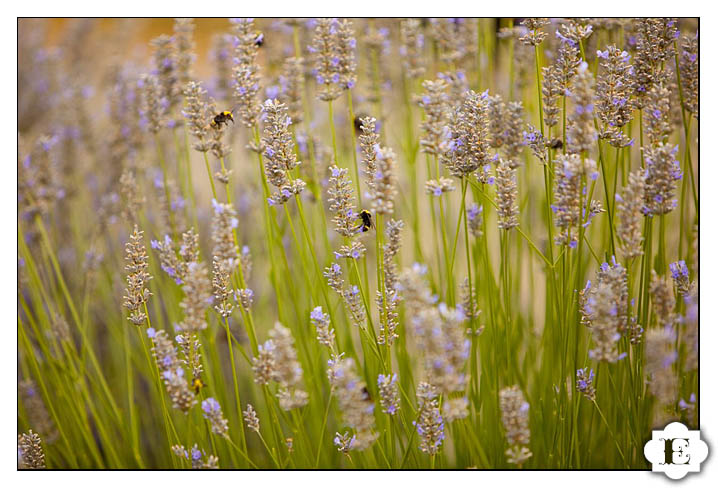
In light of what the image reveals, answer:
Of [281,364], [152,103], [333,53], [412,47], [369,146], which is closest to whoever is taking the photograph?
[281,364]

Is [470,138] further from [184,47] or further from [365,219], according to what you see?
[184,47]

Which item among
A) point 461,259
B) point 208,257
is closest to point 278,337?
point 461,259

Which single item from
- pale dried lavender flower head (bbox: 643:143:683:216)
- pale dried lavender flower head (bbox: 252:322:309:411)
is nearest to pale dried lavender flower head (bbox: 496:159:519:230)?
pale dried lavender flower head (bbox: 643:143:683:216)

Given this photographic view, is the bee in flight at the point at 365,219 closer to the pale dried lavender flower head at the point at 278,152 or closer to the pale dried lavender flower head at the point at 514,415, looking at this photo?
the pale dried lavender flower head at the point at 278,152

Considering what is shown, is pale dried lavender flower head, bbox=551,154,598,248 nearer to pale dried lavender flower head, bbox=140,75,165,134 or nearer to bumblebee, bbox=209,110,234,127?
bumblebee, bbox=209,110,234,127

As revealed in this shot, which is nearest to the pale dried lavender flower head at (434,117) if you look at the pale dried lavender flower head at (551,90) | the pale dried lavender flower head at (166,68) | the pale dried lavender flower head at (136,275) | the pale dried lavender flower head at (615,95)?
the pale dried lavender flower head at (551,90)

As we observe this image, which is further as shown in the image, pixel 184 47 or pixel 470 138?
pixel 184 47

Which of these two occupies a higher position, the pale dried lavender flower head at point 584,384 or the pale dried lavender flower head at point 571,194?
the pale dried lavender flower head at point 571,194

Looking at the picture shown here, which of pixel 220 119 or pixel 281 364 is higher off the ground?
pixel 220 119

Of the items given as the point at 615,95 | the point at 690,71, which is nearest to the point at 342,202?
the point at 615,95

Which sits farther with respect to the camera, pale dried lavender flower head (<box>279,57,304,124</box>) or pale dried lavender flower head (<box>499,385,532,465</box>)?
pale dried lavender flower head (<box>279,57,304,124</box>)

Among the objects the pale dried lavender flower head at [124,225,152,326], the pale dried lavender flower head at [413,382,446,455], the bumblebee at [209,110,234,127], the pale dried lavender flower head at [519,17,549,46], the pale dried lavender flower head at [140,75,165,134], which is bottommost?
the pale dried lavender flower head at [413,382,446,455]
